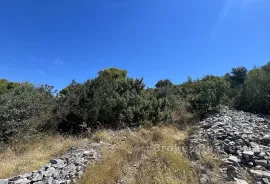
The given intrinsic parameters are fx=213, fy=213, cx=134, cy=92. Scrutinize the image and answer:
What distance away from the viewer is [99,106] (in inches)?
316

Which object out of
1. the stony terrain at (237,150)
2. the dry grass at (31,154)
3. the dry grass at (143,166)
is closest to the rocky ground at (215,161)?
the stony terrain at (237,150)

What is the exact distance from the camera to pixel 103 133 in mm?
6535

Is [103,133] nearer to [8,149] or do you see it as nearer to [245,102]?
[8,149]

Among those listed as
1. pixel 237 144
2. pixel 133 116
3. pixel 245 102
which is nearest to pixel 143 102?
pixel 133 116

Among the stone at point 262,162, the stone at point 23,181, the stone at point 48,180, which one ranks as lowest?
the stone at point 262,162

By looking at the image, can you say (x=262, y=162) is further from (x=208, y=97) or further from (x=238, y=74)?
(x=238, y=74)

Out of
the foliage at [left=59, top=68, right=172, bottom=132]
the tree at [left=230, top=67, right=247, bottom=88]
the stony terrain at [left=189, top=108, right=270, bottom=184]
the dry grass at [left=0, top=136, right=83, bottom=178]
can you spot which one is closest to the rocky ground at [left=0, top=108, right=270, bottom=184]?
the stony terrain at [left=189, top=108, right=270, bottom=184]

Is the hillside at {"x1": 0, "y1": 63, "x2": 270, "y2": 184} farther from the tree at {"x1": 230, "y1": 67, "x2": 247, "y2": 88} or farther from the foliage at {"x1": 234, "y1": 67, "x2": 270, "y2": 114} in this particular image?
the tree at {"x1": 230, "y1": 67, "x2": 247, "y2": 88}

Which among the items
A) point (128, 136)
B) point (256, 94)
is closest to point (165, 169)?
point (128, 136)

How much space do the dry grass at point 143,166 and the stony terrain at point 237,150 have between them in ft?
1.19

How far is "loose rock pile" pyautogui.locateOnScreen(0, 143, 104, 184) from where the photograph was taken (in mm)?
3895

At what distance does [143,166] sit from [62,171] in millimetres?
1611

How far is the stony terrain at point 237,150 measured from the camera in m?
3.80

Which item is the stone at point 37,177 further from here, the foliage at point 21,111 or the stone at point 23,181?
the foliage at point 21,111
